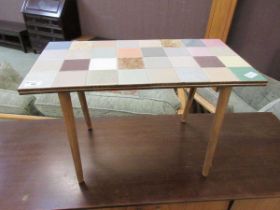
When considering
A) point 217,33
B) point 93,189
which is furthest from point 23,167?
point 217,33

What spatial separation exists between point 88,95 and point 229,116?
72cm

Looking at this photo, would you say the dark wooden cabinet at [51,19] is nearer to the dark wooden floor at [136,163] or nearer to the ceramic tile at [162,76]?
the dark wooden floor at [136,163]

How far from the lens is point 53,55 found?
2.16 ft

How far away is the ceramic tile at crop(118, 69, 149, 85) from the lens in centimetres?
52

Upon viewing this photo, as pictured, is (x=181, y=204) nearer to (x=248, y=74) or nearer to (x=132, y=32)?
(x=248, y=74)

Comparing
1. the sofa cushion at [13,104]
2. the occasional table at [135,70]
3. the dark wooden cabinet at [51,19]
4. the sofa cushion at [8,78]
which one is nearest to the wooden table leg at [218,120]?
the occasional table at [135,70]

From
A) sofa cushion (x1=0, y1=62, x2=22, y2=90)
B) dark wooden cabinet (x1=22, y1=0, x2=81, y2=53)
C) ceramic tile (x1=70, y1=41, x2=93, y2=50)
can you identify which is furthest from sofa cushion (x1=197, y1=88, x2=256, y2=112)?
dark wooden cabinet (x1=22, y1=0, x2=81, y2=53)

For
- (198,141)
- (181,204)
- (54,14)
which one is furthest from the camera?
(54,14)

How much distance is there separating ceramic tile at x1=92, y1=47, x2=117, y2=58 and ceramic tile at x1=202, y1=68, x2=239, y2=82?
0.29 m

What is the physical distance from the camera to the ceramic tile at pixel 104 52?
0.65 meters

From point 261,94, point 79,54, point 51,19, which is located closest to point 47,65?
point 79,54

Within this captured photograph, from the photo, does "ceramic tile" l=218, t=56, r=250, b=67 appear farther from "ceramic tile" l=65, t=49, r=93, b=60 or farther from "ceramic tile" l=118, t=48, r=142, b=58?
"ceramic tile" l=65, t=49, r=93, b=60

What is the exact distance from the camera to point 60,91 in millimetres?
497

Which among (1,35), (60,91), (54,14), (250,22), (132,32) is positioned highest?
(60,91)
